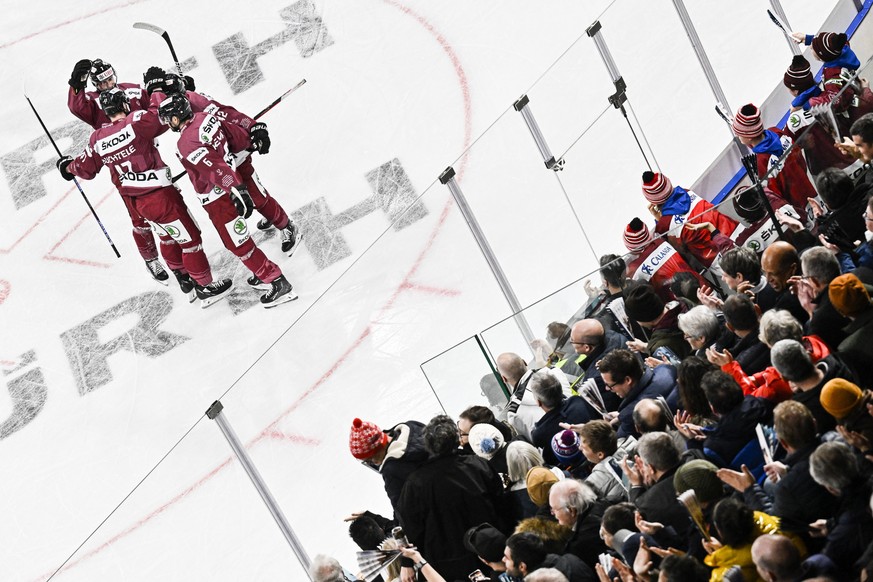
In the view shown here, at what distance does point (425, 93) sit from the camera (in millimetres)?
8484

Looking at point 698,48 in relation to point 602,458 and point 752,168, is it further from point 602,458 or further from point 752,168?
point 602,458

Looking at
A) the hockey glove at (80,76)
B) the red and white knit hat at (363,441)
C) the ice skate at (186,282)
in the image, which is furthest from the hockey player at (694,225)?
the hockey glove at (80,76)

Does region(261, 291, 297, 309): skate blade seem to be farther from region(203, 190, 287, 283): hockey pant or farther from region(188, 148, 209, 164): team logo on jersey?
region(188, 148, 209, 164): team logo on jersey

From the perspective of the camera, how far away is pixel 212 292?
789cm

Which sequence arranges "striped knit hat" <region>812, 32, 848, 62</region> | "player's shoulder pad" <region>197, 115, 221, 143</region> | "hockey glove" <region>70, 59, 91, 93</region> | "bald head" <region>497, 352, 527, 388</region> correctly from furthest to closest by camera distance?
1. "hockey glove" <region>70, 59, 91, 93</region>
2. "player's shoulder pad" <region>197, 115, 221, 143</region>
3. "striped knit hat" <region>812, 32, 848, 62</region>
4. "bald head" <region>497, 352, 527, 388</region>

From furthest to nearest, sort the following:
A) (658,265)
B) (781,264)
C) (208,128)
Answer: (208,128), (658,265), (781,264)

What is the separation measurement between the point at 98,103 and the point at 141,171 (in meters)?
0.93

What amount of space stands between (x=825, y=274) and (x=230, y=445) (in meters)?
2.42

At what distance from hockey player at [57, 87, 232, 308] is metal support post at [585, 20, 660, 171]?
2542 millimetres

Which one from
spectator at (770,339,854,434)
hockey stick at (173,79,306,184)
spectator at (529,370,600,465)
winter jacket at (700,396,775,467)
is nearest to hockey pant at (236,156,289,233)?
hockey stick at (173,79,306,184)

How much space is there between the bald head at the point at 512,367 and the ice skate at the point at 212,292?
2.94 m

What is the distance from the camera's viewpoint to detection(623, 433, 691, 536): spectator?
4077mm

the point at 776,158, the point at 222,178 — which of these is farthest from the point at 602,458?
the point at 222,178

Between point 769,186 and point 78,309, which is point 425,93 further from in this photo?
point 769,186
